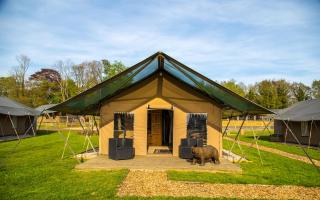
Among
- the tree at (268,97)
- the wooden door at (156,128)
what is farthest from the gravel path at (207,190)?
the tree at (268,97)

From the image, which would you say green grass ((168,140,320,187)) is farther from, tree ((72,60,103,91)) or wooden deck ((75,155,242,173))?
tree ((72,60,103,91))

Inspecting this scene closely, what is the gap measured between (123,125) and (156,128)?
146 inches

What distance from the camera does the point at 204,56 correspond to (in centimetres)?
1956

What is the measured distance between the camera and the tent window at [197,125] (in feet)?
33.7

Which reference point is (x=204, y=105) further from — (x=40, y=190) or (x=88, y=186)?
(x=40, y=190)

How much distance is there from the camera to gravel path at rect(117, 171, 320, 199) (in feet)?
Result: 18.2

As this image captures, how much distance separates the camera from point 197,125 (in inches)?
405

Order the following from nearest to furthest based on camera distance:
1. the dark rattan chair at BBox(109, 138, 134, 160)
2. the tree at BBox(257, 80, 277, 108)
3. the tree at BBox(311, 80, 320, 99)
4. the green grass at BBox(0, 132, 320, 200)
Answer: the green grass at BBox(0, 132, 320, 200), the dark rattan chair at BBox(109, 138, 134, 160), the tree at BBox(257, 80, 277, 108), the tree at BBox(311, 80, 320, 99)

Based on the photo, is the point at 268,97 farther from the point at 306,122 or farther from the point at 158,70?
the point at 158,70

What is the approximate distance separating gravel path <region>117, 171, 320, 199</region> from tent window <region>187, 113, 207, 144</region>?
3802 millimetres

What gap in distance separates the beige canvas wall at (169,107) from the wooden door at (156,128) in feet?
11.3

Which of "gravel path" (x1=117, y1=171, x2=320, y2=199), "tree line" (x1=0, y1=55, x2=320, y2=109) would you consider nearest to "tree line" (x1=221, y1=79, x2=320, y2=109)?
"tree line" (x1=0, y1=55, x2=320, y2=109)

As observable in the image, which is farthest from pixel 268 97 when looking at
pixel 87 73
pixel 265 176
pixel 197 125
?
pixel 265 176

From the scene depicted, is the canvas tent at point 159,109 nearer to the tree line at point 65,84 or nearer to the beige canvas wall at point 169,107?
the beige canvas wall at point 169,107
